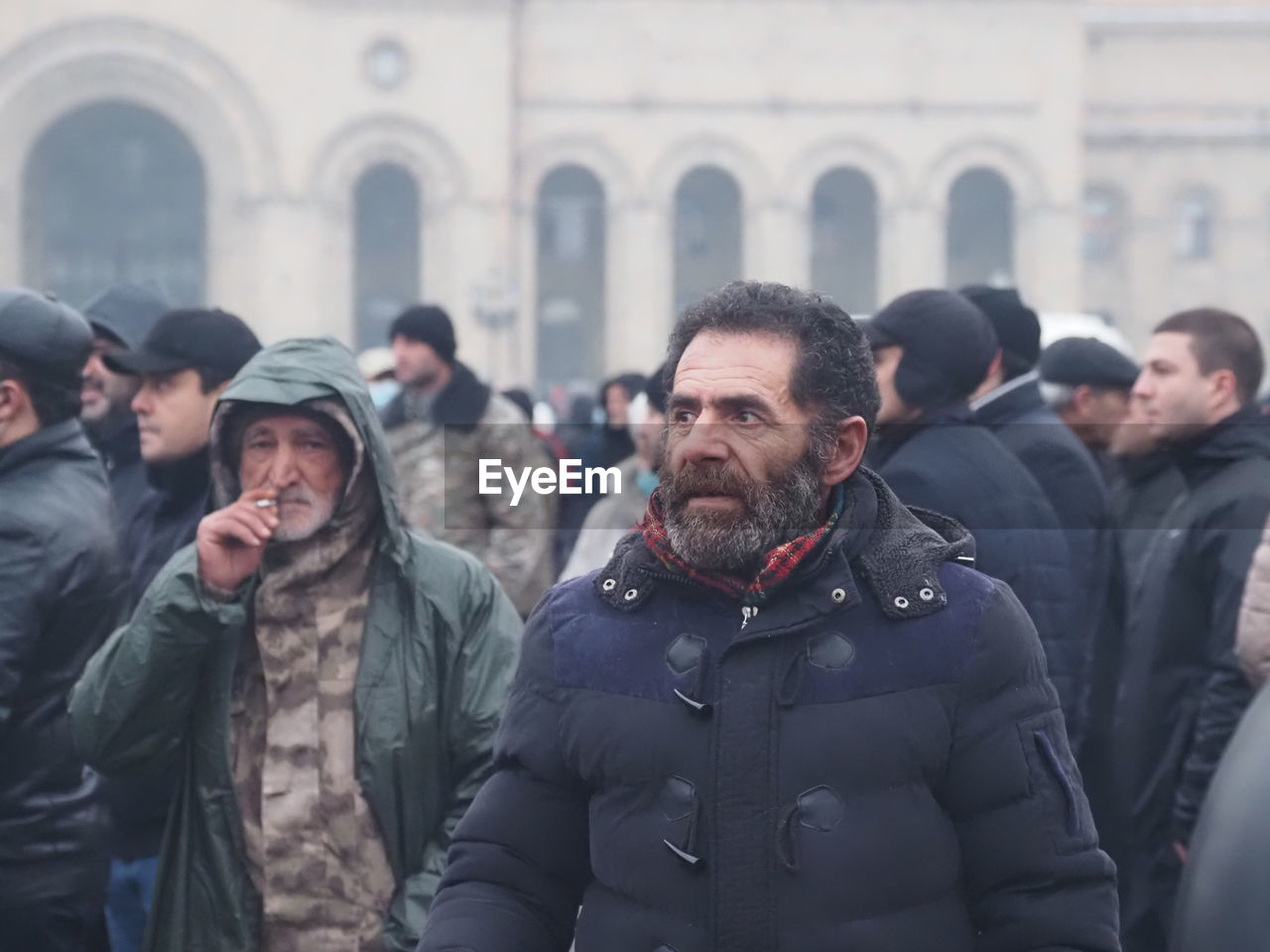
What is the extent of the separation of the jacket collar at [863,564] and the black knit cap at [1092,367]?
4198mm

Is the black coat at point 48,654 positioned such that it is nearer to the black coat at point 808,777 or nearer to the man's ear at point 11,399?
the man's ear at point 11,399

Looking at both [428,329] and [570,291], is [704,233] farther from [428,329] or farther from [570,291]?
[428,329]

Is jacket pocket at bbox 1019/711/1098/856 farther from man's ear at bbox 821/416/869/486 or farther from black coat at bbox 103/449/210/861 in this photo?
black coat at bbox 103/449/210/861

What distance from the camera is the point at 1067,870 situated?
86.0 inches

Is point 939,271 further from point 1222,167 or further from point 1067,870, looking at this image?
point 1067,870

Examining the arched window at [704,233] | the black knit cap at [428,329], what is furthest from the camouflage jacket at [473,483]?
the arched window at [704,233]

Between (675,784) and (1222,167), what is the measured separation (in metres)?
40.6

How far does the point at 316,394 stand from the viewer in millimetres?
3328

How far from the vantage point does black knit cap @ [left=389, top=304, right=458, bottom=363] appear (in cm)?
672

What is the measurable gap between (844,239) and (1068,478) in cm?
3594

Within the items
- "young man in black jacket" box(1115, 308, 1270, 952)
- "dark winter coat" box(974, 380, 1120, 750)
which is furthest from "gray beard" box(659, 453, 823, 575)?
"dark winter coat" box(974, 380, 1120, 750)

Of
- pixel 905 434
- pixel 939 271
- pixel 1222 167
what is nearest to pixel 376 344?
pixel 939 271

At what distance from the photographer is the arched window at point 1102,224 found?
40.9 m

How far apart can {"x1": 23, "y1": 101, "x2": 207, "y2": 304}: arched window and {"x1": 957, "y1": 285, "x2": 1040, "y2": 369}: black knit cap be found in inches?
1248
